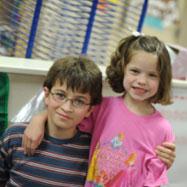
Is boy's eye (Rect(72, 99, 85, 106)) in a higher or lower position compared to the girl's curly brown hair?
lower

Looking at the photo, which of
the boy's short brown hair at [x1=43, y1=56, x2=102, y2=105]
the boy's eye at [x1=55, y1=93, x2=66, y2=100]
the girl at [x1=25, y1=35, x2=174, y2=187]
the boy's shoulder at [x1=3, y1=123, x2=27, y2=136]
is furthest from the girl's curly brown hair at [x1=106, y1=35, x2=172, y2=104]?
the boy's shoulder at [x1=3, y1=123, x2=27, y2=136]

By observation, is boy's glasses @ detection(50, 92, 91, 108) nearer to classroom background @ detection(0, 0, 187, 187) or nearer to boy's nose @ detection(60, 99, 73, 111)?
boy's nose @ detection(60, 99, 73, 111)

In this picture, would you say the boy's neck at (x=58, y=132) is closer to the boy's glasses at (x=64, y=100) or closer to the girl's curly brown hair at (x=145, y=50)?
the boy's glasses at (x=64, y=100)

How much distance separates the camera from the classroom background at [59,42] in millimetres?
1236

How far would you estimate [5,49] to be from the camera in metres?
1.42

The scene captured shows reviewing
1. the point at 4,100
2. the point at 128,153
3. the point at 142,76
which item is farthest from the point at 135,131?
the point at 4,100

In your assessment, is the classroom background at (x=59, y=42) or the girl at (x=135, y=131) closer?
the girl at (x=135, y=131)

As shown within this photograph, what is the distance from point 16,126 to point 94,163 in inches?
10.5

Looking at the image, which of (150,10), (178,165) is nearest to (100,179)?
(178,165)

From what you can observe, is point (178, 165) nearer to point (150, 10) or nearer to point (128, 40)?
point (128, 40)

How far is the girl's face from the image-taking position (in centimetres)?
110

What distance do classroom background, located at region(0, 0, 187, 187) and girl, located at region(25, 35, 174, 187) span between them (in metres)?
0.17

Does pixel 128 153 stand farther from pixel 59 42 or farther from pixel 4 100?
pixel 59 42

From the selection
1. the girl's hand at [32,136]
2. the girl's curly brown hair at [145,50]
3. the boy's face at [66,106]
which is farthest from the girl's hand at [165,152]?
the girl's hand at [32,136]
